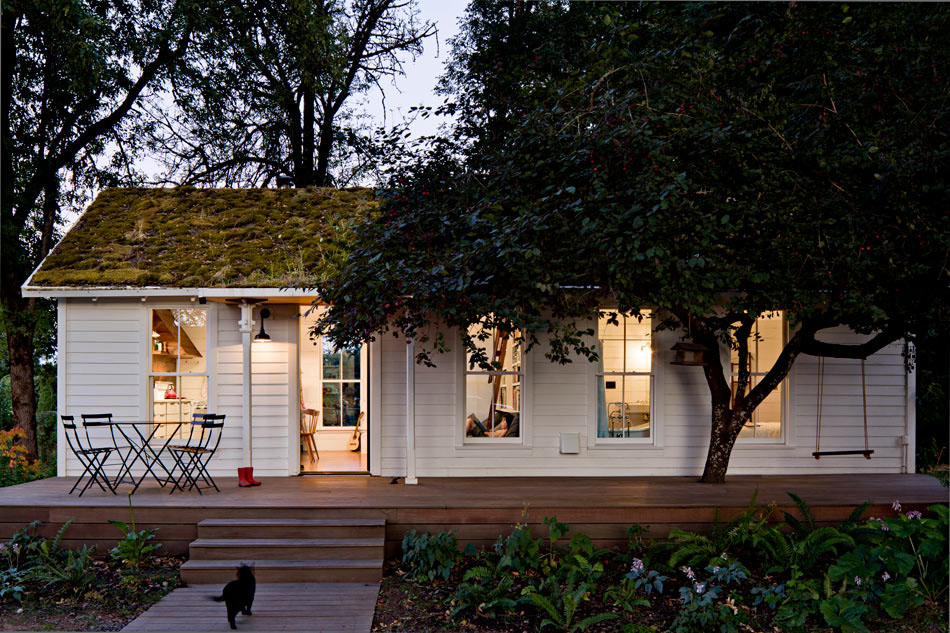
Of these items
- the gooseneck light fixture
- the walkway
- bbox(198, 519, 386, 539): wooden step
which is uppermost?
the gooseneck light fixture

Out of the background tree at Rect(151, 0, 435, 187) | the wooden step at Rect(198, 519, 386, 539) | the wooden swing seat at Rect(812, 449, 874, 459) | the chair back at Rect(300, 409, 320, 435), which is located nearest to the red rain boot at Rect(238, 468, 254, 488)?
the wooden step at Rect(198, 519, 386, 539)

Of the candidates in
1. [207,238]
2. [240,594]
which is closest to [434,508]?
[240,594]

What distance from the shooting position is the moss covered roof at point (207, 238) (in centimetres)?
890

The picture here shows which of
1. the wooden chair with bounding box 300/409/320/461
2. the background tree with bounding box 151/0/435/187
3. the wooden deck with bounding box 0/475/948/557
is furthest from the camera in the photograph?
the background tree with bounding box 151/0/435/187

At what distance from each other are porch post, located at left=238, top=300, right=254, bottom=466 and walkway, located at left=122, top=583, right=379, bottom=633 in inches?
105

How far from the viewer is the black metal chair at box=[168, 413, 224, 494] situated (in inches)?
318

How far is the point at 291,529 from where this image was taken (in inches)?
280

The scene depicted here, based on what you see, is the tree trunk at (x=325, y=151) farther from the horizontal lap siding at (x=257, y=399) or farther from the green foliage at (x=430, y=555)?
the green foliage at (x=430, y=555)

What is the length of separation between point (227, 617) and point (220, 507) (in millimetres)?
1803

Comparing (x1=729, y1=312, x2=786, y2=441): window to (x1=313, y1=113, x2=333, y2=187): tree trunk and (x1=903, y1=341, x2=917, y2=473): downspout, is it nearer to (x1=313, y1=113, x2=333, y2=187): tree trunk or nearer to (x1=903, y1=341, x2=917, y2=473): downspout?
(x1=903, y1=341, x2=917, y2=473): downspout

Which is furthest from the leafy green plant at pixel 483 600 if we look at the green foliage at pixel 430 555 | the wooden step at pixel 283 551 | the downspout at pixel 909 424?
the downspout at pixel 909 424

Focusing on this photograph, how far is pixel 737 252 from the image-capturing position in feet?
21.3

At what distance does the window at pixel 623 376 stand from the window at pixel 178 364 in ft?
16.8

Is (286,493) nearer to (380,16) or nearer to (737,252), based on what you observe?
(737,252)
